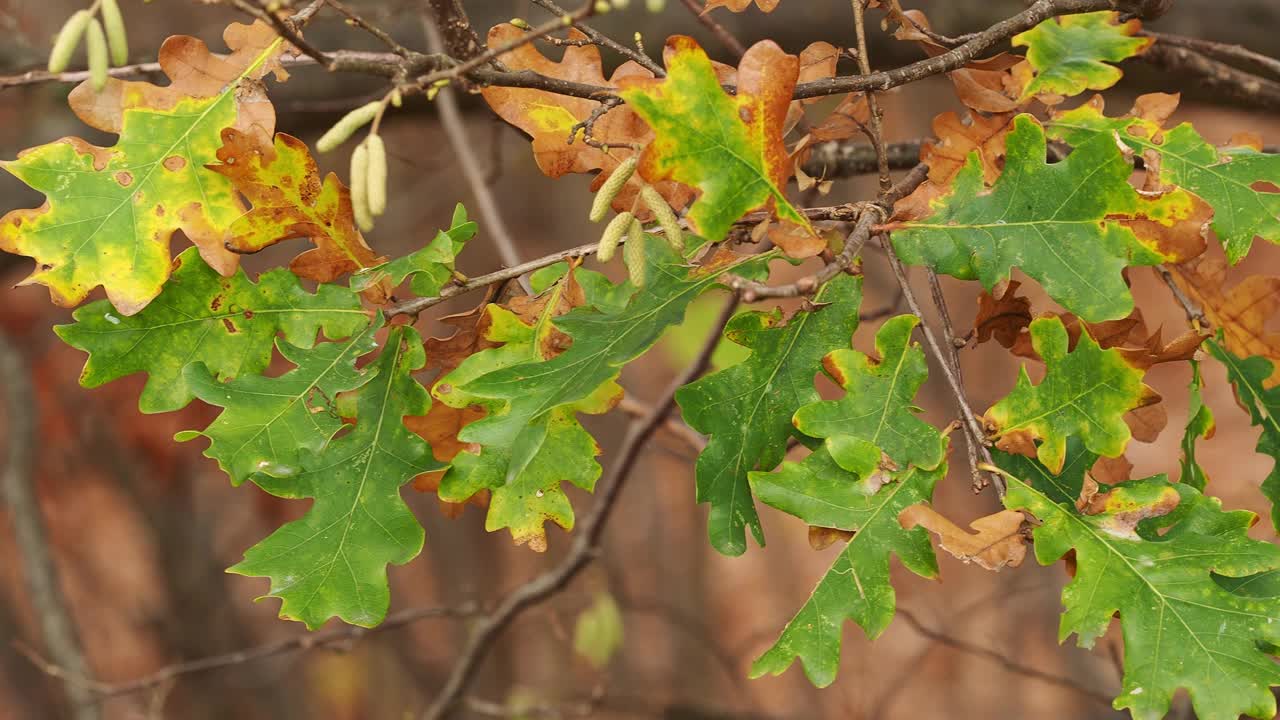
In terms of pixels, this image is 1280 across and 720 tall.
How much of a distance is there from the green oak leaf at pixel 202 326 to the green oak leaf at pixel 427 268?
0.04 m

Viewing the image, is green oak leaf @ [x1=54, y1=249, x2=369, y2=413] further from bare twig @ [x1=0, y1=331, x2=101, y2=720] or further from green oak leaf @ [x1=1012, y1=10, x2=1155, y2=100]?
bare twig @ [x1=0, y1=331, x2=101, y2=720]

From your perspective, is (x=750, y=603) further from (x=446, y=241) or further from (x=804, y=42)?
(x=446, y=241)

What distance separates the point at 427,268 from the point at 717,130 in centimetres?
26

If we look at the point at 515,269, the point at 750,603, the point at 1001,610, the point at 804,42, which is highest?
the point at 515,269

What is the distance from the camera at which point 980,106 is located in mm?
1051

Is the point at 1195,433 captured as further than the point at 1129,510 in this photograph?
Yes

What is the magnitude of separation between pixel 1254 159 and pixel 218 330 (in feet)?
2.98

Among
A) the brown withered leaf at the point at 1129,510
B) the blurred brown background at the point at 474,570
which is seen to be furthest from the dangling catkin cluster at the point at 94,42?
the blurred brown background at the point at 474,570

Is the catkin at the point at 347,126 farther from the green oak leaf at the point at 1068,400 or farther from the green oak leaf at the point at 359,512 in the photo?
the green oak leaf at the point at 1068,400

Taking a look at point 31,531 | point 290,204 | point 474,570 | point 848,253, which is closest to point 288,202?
point 290,204

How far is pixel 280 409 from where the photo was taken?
35.7 inches

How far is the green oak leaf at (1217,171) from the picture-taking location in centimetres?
95

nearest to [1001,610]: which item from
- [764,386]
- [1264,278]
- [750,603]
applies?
[750,603]

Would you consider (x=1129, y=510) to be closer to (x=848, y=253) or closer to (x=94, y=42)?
(x=848, y=253)
